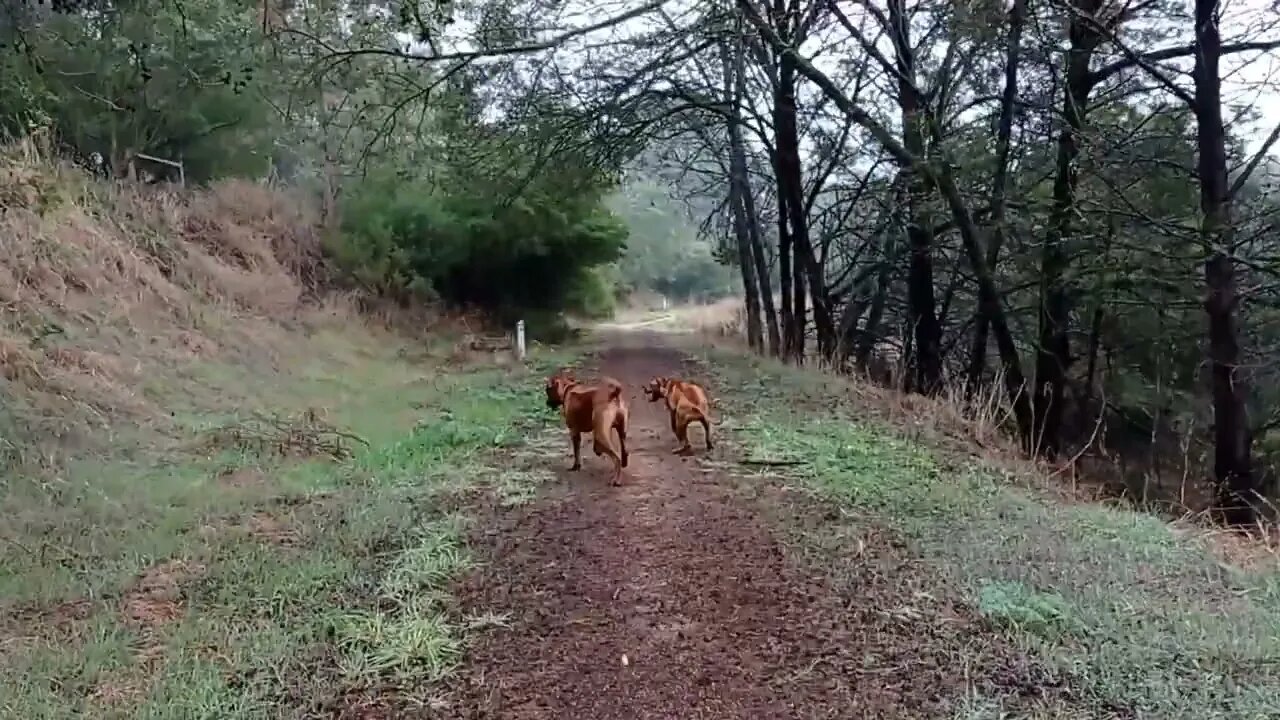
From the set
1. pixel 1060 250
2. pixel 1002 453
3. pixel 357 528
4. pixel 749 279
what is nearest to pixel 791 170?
pixel 749 279

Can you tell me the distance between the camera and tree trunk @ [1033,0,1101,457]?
380 inches

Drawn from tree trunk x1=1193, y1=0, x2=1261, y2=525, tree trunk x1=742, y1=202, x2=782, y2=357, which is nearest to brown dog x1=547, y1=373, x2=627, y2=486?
tree trunk x1=1193, y1=0, x2=1261, y2=525

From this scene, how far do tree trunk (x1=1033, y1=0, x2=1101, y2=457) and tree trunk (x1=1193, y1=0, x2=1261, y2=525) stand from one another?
1.00 metres

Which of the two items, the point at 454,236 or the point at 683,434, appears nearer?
the point at 683,434

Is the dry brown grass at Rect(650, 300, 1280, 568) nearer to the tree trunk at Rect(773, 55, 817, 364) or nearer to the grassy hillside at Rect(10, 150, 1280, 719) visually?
the grassy hillside at Rect(10, 150, 1280, 719)

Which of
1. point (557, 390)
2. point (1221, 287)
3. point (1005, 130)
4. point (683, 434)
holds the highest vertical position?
point (1005, 130)

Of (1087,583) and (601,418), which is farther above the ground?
(601,418)

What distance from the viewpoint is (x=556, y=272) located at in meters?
22.1

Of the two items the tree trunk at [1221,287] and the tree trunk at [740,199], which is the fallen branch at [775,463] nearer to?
the tree trunk at [1221,287]

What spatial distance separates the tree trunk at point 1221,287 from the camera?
8.52 meters

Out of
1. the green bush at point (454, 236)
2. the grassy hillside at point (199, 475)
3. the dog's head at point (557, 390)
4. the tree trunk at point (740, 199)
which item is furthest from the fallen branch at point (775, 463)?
the green bush at point (454, 236)

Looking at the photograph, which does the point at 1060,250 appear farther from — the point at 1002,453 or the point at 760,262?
the point at 760,262

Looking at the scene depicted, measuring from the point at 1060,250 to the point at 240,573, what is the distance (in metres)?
9.11

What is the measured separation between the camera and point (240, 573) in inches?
173
